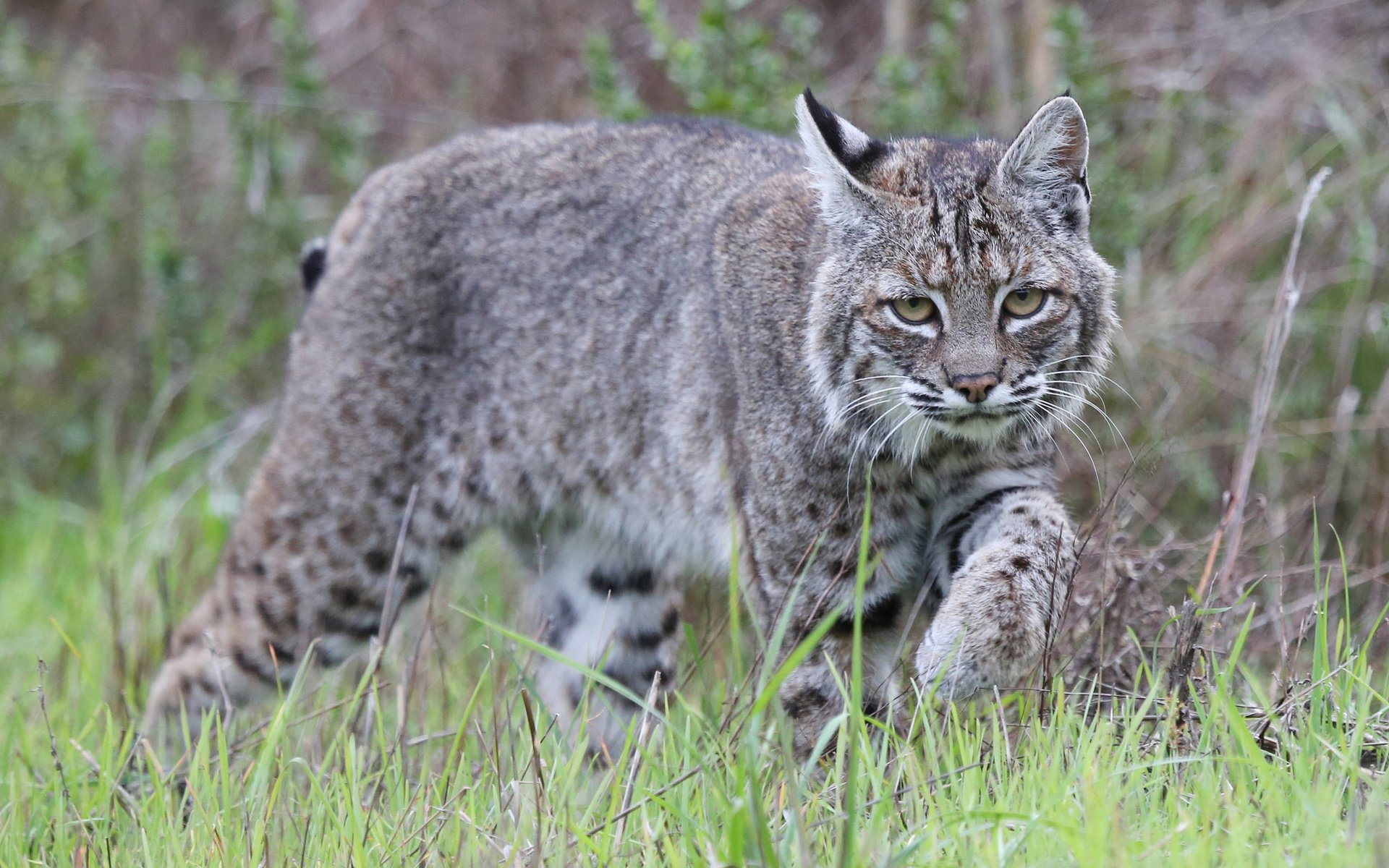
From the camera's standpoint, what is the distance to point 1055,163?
3514 millimetres

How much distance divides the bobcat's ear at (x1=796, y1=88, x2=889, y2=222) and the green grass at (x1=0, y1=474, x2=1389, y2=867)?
3.51 ft

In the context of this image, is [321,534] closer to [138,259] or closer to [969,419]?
[969,419]

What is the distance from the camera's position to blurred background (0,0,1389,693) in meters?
5.09

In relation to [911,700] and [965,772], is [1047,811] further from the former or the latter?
[911,700]

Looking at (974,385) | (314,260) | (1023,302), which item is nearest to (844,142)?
(1023,302)

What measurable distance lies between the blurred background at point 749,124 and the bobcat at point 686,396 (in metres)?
0.35

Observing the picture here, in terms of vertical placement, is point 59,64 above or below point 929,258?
above

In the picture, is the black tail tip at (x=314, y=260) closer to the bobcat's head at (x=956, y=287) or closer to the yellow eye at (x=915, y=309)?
the bobcat's head at (x=956, y=287)

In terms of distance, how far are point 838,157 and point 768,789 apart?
147 centimetres

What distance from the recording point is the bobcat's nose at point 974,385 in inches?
127

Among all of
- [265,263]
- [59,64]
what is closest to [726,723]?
[265,263]

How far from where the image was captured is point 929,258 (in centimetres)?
341

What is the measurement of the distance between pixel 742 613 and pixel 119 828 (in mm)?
1729

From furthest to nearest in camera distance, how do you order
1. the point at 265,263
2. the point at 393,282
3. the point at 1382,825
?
the point at 265,263, the point at 393,282, the point at 1382,825
